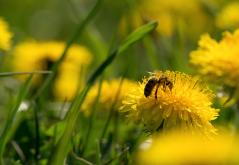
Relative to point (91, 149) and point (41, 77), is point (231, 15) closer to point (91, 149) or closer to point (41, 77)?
point (41, 77)

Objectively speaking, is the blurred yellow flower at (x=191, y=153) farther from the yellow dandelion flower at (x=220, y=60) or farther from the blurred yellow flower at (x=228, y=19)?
the blurred yellow flower at (x=228, y=19)

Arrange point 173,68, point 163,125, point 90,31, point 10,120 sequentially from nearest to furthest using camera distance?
1. point 163,125
2. point 10,120
3. point 173,68
4. point 90,31

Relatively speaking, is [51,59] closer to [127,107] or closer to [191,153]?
[127,107]

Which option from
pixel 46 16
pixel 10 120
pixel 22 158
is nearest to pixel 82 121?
pixel 22 158

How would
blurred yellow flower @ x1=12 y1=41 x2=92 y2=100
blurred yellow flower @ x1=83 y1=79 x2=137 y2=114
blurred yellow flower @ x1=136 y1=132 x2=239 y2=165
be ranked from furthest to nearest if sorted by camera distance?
blurred yellow flower @ x1=12 y1=41 x2=92 y2=100, blurred yellow flower @ x1=83 y1=79 x2=137 y2=114, blurred yellow flower @ x1=136 y1=132 x2=239 y2=165

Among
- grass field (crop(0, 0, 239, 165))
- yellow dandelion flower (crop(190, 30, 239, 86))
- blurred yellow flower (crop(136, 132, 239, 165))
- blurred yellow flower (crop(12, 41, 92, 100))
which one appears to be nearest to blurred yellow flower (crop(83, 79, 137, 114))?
grass field (crop(0, 0, 239, 165))

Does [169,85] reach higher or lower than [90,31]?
lower

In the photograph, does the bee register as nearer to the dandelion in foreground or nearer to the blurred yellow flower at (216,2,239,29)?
the dandelion in foreground

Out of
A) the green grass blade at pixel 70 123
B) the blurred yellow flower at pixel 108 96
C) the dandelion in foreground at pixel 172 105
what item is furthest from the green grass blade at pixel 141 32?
the blurred yellow flower at pixel 108 96
